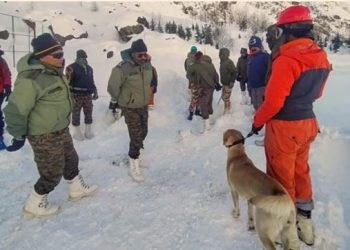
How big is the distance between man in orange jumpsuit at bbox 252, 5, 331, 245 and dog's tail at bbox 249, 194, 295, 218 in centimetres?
58

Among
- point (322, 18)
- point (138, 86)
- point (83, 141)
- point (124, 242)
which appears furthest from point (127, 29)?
point (322, 18)

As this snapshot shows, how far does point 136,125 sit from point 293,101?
269cm

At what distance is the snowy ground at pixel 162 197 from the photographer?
4.22 m

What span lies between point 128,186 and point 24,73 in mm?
2221

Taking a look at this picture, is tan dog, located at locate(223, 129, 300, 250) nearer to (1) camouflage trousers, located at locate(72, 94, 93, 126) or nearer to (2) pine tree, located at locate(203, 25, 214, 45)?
(1) camouflage trousers, located at locate(72, 94, 93, 126)

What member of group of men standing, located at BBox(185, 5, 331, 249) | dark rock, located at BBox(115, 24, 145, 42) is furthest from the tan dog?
dark rock, located at BBox(115, 24, 145, 42)

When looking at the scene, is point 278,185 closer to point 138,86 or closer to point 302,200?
point 302,200

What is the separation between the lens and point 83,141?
8.49 m

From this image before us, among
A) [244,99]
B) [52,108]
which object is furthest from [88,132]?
[244,99]

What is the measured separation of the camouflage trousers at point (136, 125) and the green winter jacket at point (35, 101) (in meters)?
1.34

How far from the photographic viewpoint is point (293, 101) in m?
3.72

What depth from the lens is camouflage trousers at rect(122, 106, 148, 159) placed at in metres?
5.83

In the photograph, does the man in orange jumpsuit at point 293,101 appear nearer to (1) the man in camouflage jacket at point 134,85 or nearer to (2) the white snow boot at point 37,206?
(1) the man in camouflage jacket at point 134,85

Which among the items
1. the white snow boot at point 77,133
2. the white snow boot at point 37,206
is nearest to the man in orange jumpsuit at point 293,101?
the white snow boot at point 37,206
